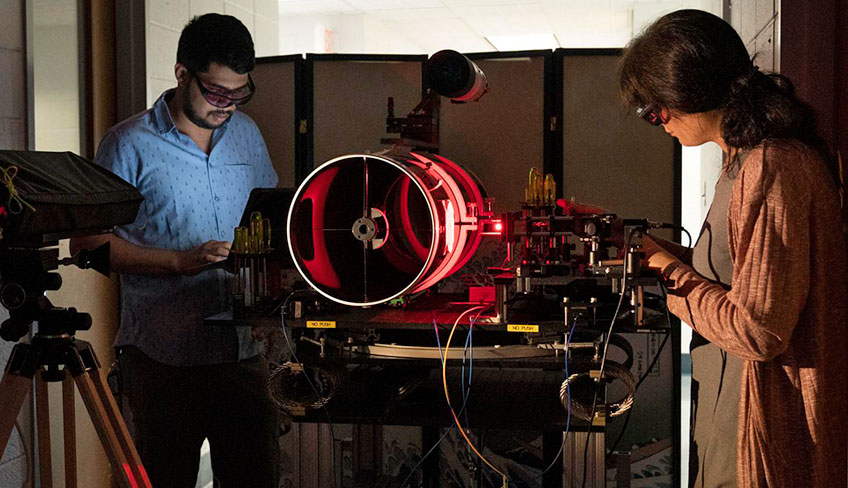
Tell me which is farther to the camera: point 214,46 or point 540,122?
point 540,122

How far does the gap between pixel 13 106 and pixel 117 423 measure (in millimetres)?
1029

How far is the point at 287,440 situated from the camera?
9.13 ft

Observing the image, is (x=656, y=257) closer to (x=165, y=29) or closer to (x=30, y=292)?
(x=30, y=292)

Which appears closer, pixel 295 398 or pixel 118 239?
pixel 295 398

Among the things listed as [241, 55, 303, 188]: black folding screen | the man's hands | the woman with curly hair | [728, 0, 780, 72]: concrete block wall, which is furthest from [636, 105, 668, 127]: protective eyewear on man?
[241, 55, 303, 188]: black folding screen

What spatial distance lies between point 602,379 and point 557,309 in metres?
0.19

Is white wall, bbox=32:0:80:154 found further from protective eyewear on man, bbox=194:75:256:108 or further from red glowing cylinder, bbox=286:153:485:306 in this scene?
red glowing cylinder, bbox=286:153:485:306

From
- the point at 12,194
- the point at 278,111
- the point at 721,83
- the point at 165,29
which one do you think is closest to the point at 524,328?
the point at 721,83

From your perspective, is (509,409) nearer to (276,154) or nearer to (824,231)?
(824,231)

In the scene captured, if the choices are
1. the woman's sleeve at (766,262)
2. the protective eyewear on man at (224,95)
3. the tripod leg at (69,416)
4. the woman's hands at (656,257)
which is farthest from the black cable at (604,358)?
the protective eyewear on man at (224,95)

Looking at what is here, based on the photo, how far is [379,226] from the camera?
179cm

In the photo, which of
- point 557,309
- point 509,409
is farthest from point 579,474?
point 557,309

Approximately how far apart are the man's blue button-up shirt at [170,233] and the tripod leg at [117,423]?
0.50 meters

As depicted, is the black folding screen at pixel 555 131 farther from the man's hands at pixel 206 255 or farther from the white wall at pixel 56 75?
the man's hands at pixel 206 255
